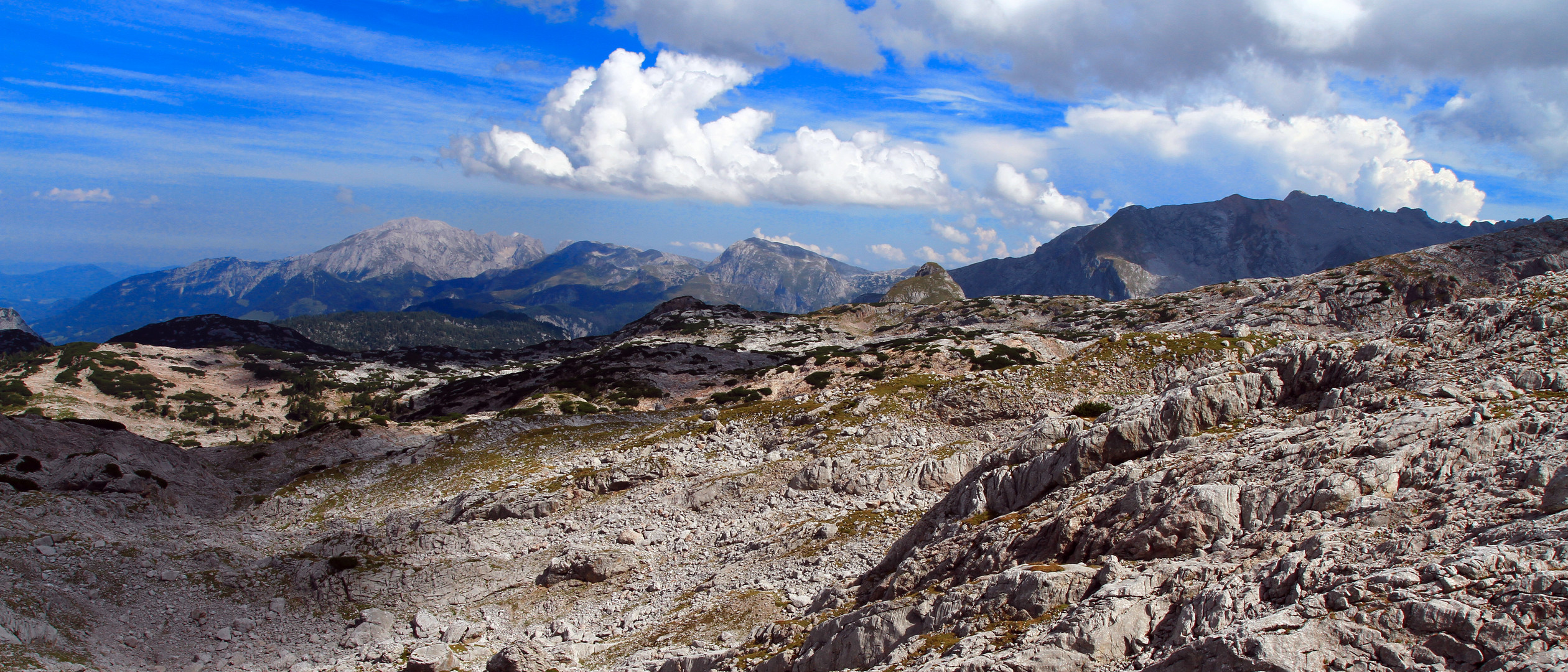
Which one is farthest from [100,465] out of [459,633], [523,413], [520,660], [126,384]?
[126,384]

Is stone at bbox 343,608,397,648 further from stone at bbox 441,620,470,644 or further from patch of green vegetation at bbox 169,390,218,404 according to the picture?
patch of green vegetation at bbox 169,390,218,404

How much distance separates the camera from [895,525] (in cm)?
2841

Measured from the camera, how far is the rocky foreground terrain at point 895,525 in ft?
39.2

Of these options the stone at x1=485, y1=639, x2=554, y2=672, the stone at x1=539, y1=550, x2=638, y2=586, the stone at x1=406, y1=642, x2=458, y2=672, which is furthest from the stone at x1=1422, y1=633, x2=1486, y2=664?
the stone at x1=539, y1=550, x2=638, y2=586

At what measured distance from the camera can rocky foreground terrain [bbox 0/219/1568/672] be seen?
1195cm

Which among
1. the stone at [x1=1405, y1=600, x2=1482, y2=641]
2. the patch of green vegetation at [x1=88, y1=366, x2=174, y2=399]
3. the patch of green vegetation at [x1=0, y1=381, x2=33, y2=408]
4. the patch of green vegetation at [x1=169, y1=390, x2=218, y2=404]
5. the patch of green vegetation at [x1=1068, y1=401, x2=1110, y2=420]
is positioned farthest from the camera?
the patch of green vegetation at [x1=169, y1=390, x2=218, y2=404]

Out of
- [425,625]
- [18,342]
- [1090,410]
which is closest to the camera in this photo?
[425,625]

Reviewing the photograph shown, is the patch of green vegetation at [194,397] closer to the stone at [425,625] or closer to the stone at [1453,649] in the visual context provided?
the stone at [425,625]

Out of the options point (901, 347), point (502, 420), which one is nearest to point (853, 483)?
point (502, 420)

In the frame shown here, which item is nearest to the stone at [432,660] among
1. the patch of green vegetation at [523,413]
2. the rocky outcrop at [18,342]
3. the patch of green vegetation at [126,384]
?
the patch of green vegetation at [523,413]

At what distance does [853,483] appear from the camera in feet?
111

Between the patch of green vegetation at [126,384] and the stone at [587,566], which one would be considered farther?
the patch of green vegetation at [126,384]

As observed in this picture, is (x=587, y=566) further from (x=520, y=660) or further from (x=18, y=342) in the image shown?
(x=18, y=342)

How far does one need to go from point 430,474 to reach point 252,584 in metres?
16.2
